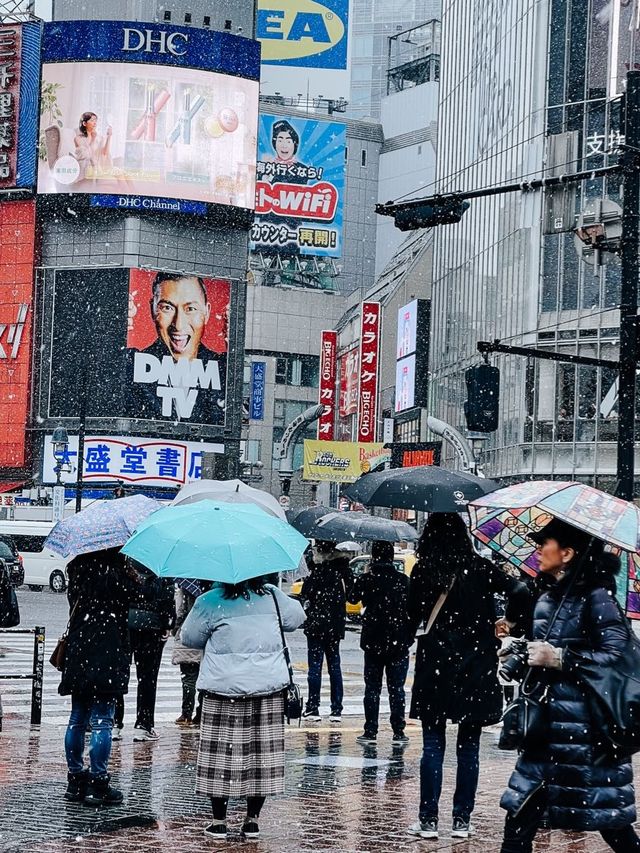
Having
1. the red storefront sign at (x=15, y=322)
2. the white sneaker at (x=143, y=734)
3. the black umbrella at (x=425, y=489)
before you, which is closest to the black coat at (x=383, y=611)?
the white sneaker at (x=143, y=734)

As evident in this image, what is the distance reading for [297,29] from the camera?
326ft

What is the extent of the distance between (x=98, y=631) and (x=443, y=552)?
234cm

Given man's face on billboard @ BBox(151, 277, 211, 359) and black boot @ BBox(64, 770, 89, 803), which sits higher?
man's face on billboard @ BBox(151, 277, 211, 359)

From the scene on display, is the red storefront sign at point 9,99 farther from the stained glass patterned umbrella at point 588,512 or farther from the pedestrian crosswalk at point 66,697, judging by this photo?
the stained glass patterned umbrella at point 588,512

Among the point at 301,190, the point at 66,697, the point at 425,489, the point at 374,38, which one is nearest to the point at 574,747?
the point at 425,489

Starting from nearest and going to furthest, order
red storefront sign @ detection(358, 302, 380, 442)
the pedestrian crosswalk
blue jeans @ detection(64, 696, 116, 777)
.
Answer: blue jeans @ detection(64, 696, 116, 777) → the pedestrian crosswalk → red storefront sign @ detection(358, 302, 380, 442)

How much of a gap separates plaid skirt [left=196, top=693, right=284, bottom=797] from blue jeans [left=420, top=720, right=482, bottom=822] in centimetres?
88

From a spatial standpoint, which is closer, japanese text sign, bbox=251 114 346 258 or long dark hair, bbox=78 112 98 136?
long dark hair, bbox=78 112 98 136

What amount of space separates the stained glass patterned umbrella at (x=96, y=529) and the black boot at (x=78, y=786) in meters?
1.45

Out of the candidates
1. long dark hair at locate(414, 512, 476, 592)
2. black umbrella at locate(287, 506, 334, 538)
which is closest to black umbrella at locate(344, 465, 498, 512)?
long dark hair at locate(414, 512, 476, 592)

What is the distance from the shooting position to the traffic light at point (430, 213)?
48.9ft

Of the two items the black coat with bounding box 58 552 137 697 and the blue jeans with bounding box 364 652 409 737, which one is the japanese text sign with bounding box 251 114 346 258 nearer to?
the blue jeans with bounding box 364 652 409 737

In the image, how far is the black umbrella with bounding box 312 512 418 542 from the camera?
1459 centimetres

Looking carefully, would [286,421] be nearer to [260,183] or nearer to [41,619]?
[260,183]
